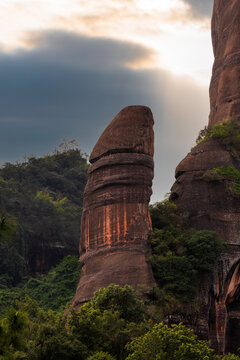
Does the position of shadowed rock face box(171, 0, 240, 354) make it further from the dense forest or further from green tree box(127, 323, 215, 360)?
green tree box(127, 323, 215, 360)

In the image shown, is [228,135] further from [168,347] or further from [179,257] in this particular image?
[168,347]

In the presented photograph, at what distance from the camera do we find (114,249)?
1184 inches

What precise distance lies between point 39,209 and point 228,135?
22.5 meters

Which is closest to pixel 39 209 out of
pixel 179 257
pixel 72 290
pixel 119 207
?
pixel 72 290

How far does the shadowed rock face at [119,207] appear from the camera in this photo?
95.9 feet

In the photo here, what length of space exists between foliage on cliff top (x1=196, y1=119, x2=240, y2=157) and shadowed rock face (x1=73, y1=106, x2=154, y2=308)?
571cm

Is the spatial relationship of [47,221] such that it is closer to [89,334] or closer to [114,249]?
[114,249]

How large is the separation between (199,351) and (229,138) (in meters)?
19.6

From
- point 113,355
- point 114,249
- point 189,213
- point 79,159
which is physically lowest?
point 113,355

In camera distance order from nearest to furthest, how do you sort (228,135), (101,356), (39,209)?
1. (101,356)
2. (228,135)
3. (39,209)

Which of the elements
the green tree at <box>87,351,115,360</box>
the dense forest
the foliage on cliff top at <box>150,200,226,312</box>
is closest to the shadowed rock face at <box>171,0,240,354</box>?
the foliage on cliff top at <box>150,200,226,312</box>

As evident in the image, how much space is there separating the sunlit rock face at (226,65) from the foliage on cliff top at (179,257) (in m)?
10.2

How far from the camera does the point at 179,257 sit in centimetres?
3019

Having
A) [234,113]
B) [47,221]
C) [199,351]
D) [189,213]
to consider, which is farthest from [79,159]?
[199,351]
